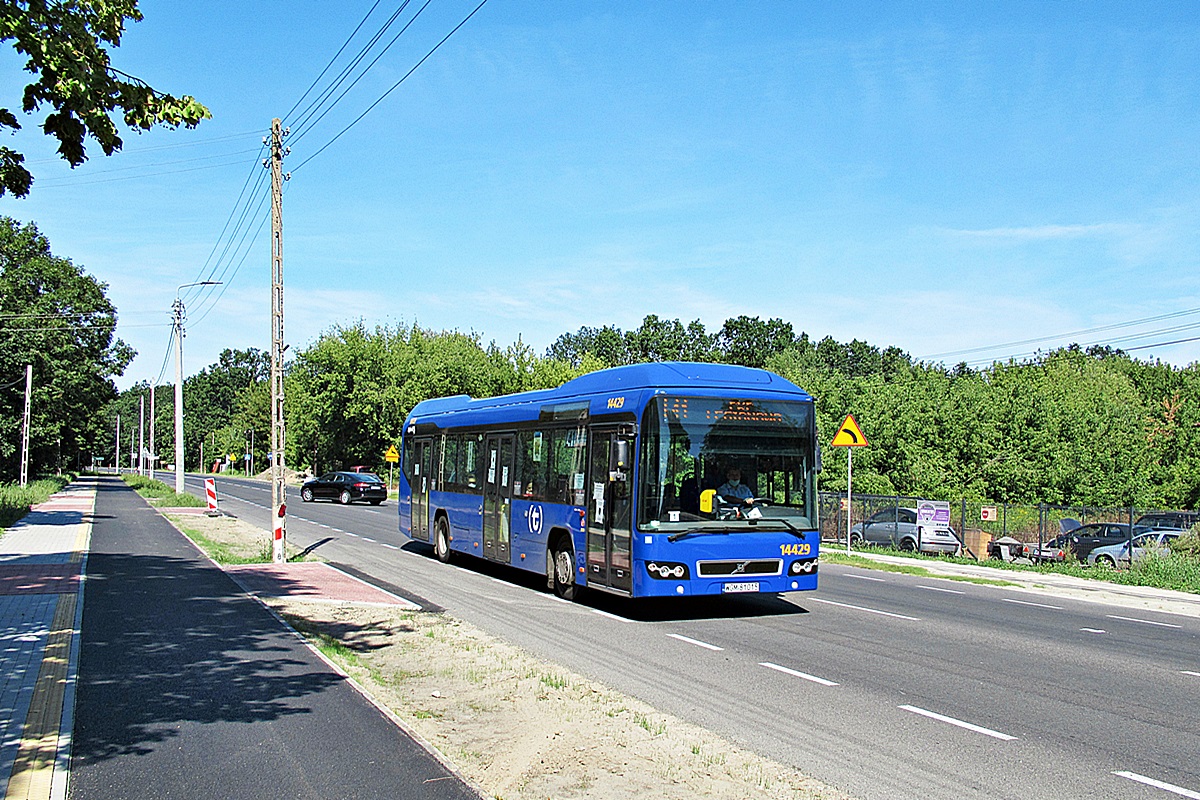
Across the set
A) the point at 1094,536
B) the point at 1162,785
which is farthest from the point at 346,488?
the point at 1162,785

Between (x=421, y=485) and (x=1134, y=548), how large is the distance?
16608 millimetres

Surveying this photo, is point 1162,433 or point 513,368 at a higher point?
point 513,368

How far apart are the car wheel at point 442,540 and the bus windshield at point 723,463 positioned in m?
8.88

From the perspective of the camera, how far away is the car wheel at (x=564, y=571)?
14.9 m

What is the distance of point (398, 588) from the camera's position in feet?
52.6

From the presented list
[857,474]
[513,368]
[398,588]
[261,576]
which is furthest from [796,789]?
[513,368]

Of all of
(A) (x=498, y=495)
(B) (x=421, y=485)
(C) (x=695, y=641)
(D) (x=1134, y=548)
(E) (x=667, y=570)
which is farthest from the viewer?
(D) (x=1134, y=548)

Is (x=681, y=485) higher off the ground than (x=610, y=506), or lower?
higher

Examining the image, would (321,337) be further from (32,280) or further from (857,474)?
(857,474)

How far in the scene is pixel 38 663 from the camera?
9.07m

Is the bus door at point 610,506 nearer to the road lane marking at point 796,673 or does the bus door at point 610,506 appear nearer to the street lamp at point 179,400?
the road lane marking at point 796,673

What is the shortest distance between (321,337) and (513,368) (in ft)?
44.8

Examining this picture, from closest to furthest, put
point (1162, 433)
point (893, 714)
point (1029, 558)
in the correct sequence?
1. point (893, 714)
2. point (1029, 558)
3. point (1162, 433)

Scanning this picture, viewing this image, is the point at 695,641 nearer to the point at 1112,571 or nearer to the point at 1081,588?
the point at 1081,588
